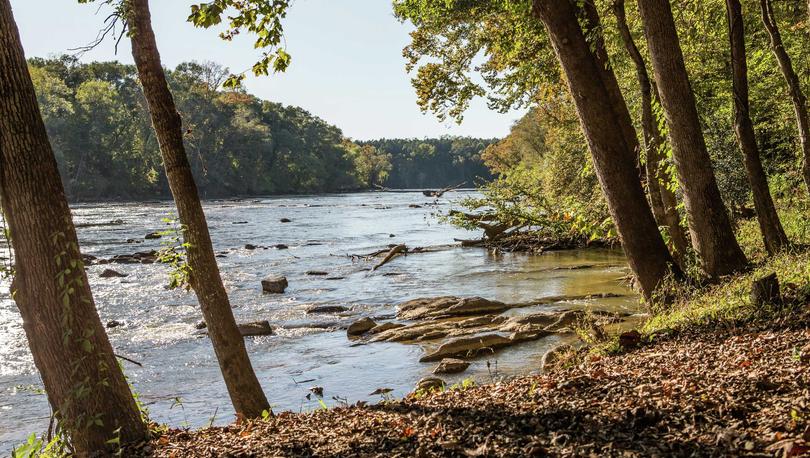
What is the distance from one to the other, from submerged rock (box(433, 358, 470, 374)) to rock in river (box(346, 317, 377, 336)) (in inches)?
141

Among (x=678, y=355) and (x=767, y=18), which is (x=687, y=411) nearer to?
(x=678, y=355)

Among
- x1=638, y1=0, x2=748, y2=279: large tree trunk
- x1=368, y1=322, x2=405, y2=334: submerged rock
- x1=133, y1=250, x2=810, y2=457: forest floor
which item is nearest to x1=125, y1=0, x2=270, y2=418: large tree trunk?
x1=133, y1=250, x2=810, y2=457: forest floor

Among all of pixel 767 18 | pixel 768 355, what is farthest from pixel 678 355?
pixel 767 18

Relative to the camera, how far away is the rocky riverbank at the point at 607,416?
407 centimetres

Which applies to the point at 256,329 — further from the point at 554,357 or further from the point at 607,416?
the point at 607,416

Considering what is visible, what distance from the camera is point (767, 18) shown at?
32.3 ft

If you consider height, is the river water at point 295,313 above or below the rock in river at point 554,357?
below

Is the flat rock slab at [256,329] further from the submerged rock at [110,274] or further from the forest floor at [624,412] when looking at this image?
the submerged rock at [110,274]

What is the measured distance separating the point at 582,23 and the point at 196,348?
867 centimetres

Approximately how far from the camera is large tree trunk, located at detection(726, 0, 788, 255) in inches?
381

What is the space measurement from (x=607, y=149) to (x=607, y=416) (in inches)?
190

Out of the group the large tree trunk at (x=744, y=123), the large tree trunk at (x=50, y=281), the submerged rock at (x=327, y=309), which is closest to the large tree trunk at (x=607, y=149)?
the large tree trunk at (x=744, y=123)

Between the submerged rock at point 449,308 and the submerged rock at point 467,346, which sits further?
the submerged rock at point 449,308

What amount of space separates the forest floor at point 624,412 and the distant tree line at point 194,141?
5509 cm
